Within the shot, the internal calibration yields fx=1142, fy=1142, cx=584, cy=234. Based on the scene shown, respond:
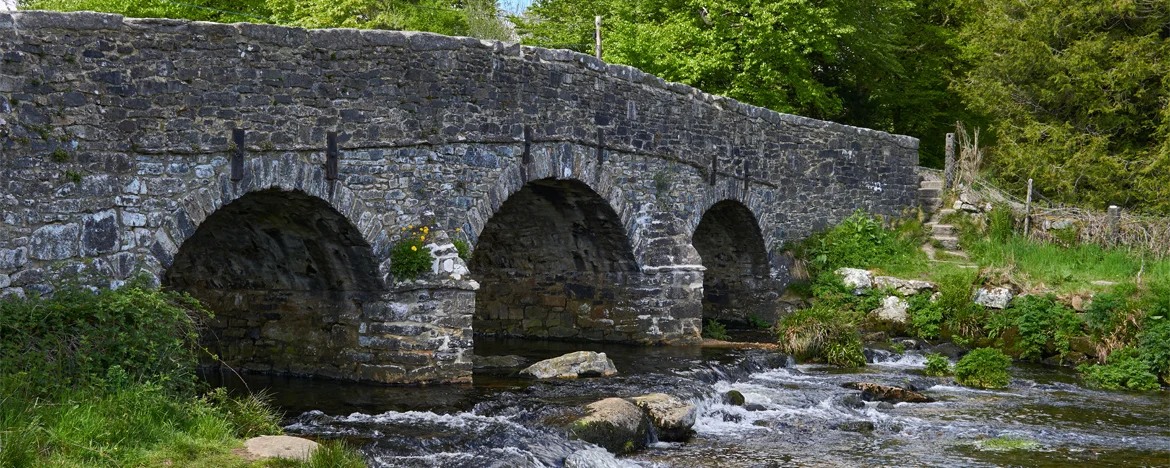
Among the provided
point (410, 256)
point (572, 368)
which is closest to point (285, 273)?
point (410, 256)

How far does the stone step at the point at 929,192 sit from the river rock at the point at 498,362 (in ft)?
37.4

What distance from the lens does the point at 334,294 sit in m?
13.1

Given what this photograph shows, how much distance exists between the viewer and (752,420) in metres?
12.2

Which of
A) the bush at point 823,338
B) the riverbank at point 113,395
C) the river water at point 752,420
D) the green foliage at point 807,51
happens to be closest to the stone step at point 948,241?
the green foliage at point 807,51

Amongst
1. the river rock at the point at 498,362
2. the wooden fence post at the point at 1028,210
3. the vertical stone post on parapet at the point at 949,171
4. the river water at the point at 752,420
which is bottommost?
the river water at the point at 752,420

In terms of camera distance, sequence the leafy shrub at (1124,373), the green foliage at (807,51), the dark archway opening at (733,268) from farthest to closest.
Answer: the green foliage at (807,51) < the dark archway opening at (733,268) < the leafy shrub at (1124,373)

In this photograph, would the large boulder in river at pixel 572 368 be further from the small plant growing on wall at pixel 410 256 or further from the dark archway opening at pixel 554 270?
the dark archway opening at pixel 554 270

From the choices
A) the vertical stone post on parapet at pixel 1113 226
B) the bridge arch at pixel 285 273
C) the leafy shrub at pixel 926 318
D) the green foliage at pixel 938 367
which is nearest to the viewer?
the bridge arch at pixel 285 273

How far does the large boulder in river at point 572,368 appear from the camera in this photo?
1377 centimetres

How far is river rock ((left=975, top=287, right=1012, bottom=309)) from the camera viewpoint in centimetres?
1800

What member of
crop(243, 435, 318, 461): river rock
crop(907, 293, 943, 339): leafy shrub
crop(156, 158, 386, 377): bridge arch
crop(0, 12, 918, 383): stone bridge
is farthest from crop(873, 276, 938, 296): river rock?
crop(243, 435, 318, 461): river rock

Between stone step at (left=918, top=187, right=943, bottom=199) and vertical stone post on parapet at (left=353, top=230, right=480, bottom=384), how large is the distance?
13268 mm

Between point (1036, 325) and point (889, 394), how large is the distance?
493cm

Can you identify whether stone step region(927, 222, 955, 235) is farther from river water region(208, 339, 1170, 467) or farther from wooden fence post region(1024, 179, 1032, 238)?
river water region(208, 339, 1170, 467)
